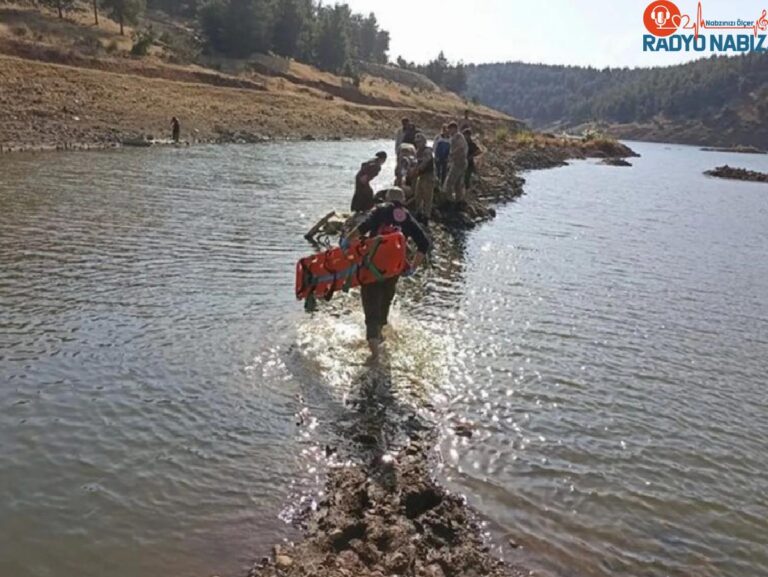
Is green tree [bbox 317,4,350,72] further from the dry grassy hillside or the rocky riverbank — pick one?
the rocky riverbank

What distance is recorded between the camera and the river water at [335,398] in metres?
5.96

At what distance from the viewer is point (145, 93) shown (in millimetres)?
50219

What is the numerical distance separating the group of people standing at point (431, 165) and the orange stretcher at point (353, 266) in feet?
32.0

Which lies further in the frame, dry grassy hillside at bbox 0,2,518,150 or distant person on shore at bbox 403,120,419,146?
dry grassy hillside at bbox 0,2,518,150

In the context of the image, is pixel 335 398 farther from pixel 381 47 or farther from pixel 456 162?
pixel 381 47

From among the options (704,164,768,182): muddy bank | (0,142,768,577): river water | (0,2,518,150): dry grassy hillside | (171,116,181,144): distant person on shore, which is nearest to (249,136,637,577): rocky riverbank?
(0,142,768,577): river water

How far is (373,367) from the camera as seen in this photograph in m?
9.55

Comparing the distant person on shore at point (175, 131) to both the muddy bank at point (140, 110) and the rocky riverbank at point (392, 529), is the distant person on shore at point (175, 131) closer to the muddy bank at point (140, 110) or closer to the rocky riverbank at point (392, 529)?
the muddy bank at point (140, 110)

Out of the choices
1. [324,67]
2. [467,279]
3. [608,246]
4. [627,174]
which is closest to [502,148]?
[627,174]

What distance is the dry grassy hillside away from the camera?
39.1 m

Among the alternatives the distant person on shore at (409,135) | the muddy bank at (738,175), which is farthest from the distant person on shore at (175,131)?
the muddy bank at (738,175)

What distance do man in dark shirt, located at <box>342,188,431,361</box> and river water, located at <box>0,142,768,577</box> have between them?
1.86 feet

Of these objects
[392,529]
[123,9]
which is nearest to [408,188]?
[392,529]

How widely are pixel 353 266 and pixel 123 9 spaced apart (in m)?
71.8
